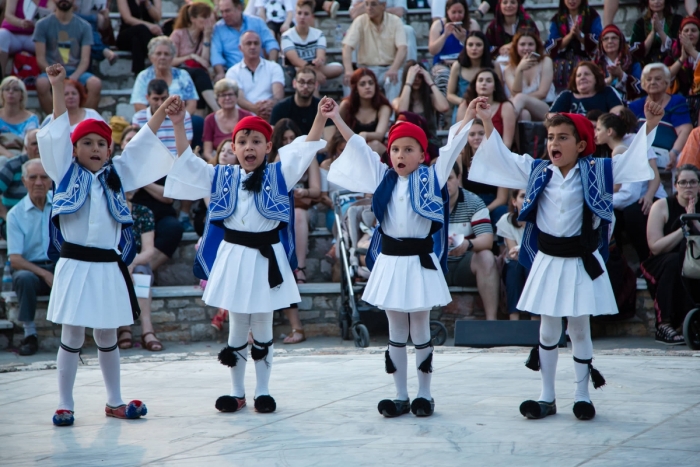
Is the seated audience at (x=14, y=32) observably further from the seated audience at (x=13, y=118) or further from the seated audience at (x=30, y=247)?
the seated audience at (x=30, y=247)

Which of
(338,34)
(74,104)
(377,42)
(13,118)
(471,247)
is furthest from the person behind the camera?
(338,34)

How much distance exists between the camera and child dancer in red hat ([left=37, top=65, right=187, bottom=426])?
197 inches

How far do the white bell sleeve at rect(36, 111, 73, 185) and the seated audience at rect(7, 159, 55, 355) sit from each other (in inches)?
110

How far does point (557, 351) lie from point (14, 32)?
26.7 feet

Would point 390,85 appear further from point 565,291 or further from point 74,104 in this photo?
point 565,291

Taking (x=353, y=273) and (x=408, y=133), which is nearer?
(x=408, y=133)

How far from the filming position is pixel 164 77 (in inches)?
393

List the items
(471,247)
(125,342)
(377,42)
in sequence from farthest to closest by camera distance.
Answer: (377,42) → (471,247) → (125,342)

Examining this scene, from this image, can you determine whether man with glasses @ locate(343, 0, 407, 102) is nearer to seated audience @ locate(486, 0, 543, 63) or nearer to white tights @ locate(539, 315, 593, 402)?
seated audience @ locate(486, 0, 543, 63)

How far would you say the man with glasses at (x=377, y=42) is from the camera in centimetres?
1067

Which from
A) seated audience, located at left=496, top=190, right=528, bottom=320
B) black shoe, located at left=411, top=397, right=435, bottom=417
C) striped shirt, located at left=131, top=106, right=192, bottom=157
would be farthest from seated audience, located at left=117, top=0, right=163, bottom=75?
black shoe, located at left=411, top=397, right=435, bottom=417

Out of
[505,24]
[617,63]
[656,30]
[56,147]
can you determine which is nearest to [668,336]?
[617,63]

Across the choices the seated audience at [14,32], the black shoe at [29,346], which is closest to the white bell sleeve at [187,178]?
the black shoe at [29,346]

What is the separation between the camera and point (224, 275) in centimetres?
519
